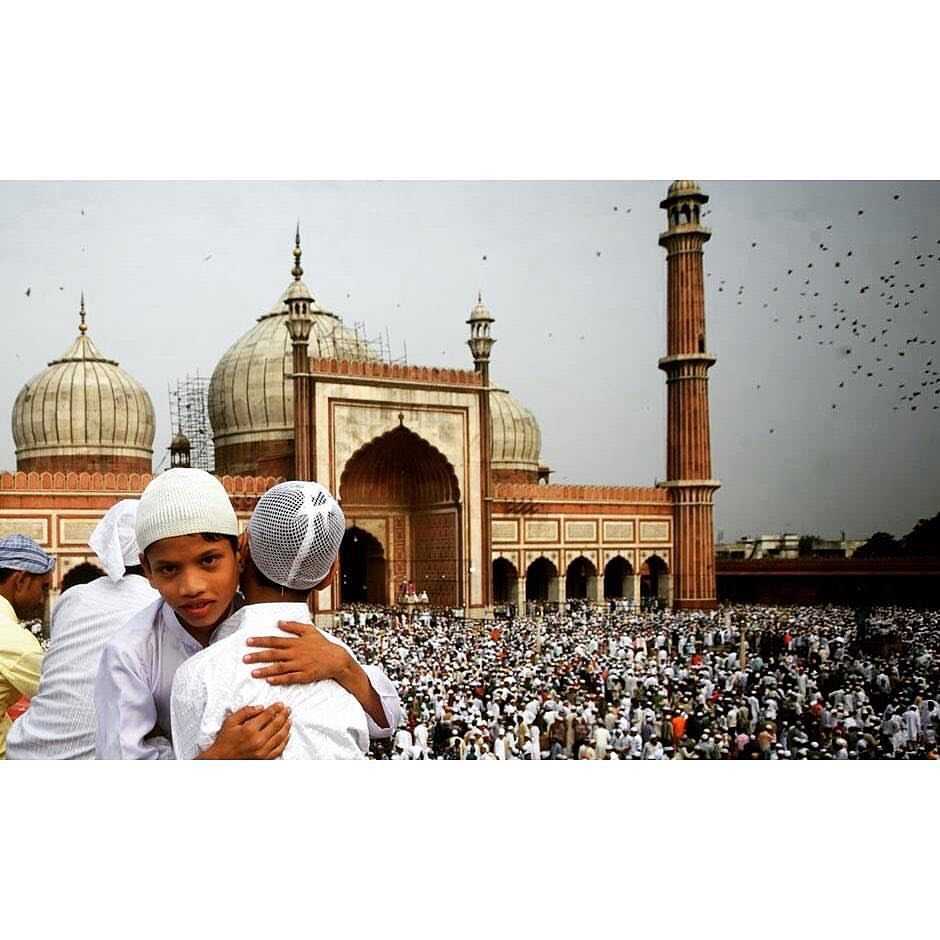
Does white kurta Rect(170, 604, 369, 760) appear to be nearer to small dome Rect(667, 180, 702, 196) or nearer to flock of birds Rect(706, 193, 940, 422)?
small dome Rect(667, 180, 702, 196)

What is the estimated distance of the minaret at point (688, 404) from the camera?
6.12 meters

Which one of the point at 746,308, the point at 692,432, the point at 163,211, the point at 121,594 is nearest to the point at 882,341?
the point at 746,308

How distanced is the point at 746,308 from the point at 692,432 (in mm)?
1370

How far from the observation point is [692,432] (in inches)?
293

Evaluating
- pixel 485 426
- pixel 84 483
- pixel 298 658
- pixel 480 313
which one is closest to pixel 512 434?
pixel 485 426

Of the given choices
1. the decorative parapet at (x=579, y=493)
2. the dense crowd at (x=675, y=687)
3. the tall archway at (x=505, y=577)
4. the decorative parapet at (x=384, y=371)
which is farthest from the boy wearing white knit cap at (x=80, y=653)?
the tall archway at (x=505, y=577)

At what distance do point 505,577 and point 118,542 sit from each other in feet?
23.5

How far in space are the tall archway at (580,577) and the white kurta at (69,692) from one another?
688cm

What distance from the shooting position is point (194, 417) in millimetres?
8562

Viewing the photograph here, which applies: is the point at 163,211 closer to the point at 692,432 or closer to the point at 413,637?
A: the point at 413,637

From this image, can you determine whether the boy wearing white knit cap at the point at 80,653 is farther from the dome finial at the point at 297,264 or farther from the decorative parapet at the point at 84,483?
the decorative parapet at the point at 84,483

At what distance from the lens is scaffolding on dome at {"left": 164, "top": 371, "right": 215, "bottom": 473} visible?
680 cm

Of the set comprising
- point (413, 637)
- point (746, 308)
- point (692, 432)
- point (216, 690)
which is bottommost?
point (413, 637)

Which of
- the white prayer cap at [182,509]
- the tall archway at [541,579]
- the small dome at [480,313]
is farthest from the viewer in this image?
the tall archway at [541,579]
